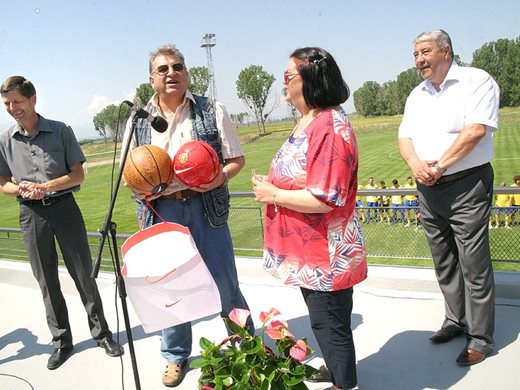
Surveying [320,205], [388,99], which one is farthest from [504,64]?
[320,205]

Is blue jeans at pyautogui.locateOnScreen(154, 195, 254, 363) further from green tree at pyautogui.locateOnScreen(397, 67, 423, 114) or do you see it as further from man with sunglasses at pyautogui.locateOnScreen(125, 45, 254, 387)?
green tree at pyautogui.locateOnScreen(397, 67, 423, 114)

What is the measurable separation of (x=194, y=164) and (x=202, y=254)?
75 centimetres

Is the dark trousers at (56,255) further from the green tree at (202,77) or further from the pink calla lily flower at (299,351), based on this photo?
the green tree at (202,77)

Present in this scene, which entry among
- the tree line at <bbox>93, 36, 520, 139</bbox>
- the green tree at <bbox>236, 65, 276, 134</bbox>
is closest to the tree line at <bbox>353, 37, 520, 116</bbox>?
the tree line at <bbox>93, 36, 520, 139</bbox>

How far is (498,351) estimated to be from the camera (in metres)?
2.79

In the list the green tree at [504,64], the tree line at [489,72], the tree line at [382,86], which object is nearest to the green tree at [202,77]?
the tree line at [382,86]

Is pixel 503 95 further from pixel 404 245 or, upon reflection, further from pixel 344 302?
pixel 344 302

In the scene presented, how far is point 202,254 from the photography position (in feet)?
9.04

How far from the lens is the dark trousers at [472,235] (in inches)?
105

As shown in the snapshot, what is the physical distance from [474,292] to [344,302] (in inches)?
41.6

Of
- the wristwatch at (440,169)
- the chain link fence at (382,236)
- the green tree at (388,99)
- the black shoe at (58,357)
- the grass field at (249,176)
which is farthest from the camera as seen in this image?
the green tree at (388,99)

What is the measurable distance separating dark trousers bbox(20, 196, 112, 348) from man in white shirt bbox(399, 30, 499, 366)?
8.20ft

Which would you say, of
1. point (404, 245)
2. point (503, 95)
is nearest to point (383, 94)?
point (503, 95)

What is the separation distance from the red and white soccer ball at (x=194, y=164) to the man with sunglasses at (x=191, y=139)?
22cm
